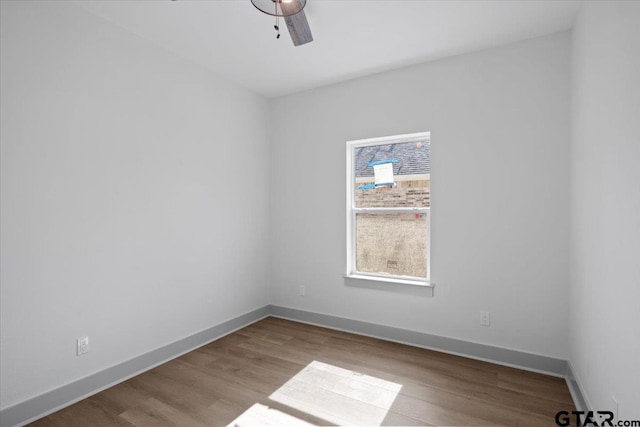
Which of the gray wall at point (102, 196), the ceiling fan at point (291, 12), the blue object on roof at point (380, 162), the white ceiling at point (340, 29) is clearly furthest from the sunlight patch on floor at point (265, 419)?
the white ceiling at point (340, 29)

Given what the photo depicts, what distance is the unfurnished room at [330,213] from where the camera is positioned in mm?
1959

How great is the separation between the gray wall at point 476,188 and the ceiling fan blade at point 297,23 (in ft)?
5.00

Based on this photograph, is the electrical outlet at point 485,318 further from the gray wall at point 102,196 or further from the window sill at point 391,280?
the gray wall at point 102,196

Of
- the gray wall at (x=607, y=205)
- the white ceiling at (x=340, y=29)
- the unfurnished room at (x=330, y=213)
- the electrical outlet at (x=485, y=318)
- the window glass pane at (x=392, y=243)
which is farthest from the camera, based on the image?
the window glass pane at (x=392, y=243)

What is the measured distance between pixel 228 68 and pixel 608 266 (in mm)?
3397

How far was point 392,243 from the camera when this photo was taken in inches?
133

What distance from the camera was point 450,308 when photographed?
2984 mm

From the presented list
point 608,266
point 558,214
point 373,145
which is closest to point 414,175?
point 373,145

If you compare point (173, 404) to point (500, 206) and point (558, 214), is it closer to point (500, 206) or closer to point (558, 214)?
point (500, 206)

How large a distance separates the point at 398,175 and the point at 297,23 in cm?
189

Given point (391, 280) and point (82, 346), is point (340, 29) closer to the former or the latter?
point (391, 280)

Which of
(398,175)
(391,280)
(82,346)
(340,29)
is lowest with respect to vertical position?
(82,346)

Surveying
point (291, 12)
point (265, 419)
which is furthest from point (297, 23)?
point (265, 419)

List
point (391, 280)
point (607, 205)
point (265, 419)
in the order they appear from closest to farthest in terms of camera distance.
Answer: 1. point (607, 205)
2. point (265, 419)
3. point (391, 280)
